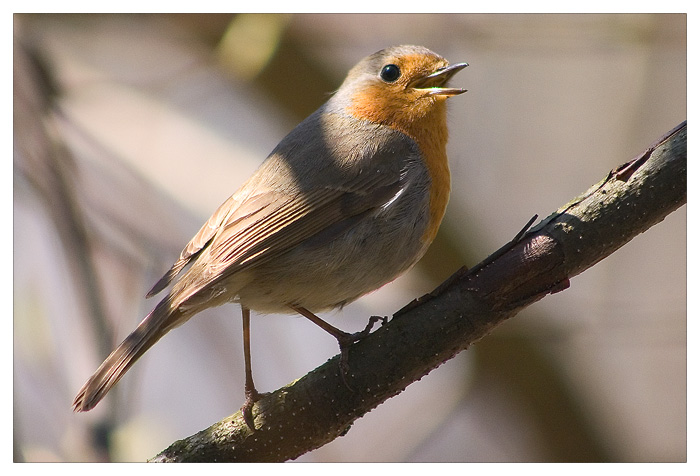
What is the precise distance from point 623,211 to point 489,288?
16.6 inches

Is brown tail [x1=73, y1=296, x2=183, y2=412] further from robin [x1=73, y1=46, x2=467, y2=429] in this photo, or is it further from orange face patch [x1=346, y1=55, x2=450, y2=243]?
orange face patch [x1=346, y1=55, x2=450, y2=243]

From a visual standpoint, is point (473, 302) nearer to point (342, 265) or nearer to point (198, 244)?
point (342, 265)

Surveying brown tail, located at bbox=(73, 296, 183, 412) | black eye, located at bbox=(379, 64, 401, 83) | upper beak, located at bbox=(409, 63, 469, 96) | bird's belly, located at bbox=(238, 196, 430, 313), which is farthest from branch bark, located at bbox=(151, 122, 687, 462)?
black eye, located at bbox=(379, 64, 401, 83)

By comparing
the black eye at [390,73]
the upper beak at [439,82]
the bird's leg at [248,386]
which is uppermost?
the upper beak at [439,82]

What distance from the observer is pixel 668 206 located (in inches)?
77.3

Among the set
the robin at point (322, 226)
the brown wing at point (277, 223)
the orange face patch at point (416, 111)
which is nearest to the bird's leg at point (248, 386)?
the robin at point (322, 226)

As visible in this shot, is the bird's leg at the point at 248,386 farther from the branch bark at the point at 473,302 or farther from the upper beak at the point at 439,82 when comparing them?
the upper beak at the point at 439,82

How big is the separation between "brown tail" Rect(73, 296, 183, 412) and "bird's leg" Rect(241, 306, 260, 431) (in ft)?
0.93

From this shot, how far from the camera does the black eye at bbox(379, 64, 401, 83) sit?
2809 mm

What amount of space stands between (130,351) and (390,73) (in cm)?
143

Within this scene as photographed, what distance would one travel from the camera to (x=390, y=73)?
2822 millimetres

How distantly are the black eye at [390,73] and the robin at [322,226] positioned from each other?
0.08 meters

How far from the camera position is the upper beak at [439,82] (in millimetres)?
2596

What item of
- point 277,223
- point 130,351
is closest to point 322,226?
point 277,223
